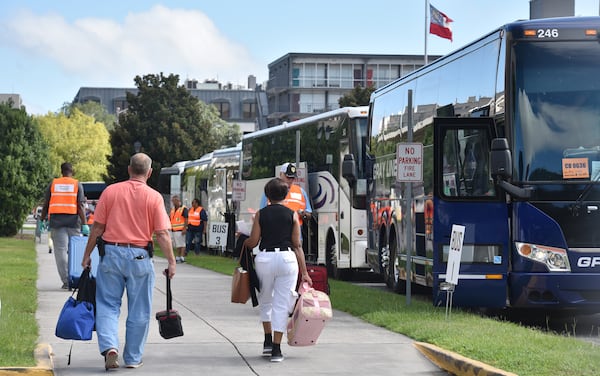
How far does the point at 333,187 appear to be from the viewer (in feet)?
90.5

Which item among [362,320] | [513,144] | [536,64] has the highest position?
[536,64]

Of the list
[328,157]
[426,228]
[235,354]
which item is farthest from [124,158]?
[235,354]

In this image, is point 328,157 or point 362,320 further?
point 328,157

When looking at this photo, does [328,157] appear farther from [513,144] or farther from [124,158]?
[124,158]

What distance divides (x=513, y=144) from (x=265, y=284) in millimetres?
5351

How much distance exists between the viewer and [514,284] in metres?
16.4

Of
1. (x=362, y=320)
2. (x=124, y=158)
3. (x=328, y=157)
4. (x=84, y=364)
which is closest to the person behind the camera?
(x=84, y=364)

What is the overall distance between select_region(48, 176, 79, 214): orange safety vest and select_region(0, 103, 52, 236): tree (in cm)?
3481

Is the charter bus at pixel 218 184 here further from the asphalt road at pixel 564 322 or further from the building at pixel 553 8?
the asphalt road at pixel 564 322

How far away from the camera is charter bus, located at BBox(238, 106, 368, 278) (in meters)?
26.6

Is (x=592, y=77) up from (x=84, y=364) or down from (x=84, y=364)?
up

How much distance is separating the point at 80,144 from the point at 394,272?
88.5 metres

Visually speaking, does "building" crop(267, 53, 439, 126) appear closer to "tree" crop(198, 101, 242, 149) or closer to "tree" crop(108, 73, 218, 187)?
"tree" crop(198, 101, 242, 149)

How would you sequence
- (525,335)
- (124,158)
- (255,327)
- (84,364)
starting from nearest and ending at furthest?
(84,364) → (525,335) → (255,327) → (124,158)
